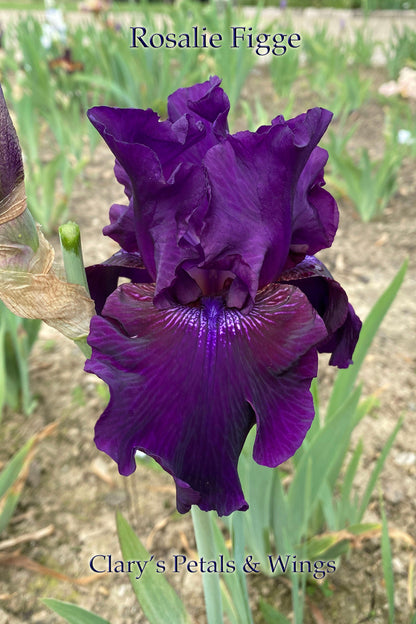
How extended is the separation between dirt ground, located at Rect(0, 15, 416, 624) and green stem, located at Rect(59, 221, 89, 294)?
768 mm

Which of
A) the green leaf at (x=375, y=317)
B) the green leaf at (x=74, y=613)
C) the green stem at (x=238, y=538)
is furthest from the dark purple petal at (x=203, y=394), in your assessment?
the green leaf at (x=375, y=317)

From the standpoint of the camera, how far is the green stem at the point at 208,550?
67cm

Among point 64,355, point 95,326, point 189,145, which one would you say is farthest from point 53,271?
point 64,355

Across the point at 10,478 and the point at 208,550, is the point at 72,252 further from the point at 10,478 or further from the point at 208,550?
the point at 10,478

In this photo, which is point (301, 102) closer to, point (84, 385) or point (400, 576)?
point (84, 385)

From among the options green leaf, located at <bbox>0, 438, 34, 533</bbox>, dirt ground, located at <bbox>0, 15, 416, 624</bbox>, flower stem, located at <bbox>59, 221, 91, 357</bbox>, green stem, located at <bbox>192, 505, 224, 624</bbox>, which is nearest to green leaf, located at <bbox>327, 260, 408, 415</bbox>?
dirt ground, located at <bbox>0, 15, 416, 624</bbox>

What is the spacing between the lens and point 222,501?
54 cm

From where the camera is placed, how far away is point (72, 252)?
541 mm

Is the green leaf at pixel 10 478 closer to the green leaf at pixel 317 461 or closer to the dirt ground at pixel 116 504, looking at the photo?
the dirt ground at pixel 116 504

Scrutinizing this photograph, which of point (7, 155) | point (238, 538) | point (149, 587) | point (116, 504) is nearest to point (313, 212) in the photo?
point (7, 155)

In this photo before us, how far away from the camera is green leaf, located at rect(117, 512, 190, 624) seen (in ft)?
2.57

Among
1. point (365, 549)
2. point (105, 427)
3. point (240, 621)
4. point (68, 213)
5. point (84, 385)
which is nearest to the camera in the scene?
point (105, 427)

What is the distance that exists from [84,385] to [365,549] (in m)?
0.99

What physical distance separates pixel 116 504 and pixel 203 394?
1007mm
